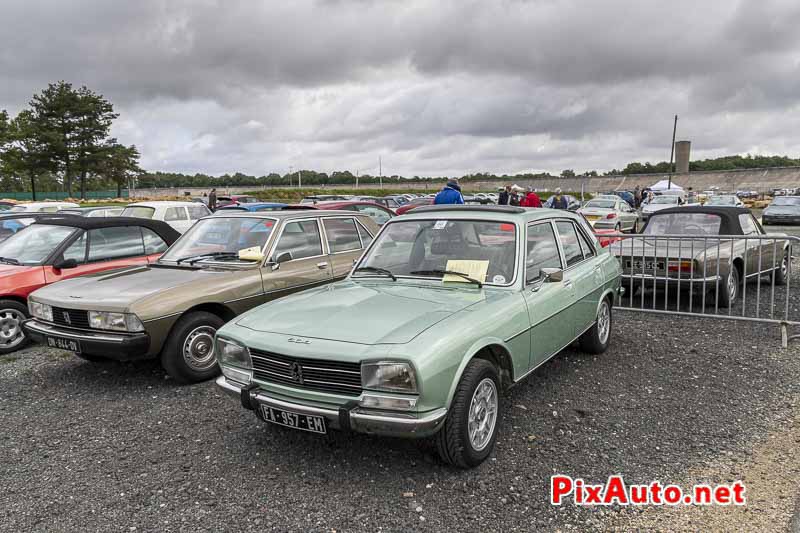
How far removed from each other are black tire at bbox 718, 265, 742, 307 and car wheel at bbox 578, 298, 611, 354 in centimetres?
229

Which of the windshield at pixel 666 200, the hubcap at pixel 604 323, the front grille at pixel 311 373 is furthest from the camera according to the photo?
the windshield at pixel 666 200

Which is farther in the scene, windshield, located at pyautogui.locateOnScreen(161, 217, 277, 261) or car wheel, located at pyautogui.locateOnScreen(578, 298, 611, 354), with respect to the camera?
windshield, located at pyautogui.locateOnScreen(161, 217, 277, 261)

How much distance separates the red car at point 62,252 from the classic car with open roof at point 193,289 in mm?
1318

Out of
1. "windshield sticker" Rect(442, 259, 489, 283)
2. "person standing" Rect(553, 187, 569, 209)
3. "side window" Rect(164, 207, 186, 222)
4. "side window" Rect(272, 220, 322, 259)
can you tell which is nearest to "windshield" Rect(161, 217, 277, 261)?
"side window" Rect(272, 220, 322, 259)

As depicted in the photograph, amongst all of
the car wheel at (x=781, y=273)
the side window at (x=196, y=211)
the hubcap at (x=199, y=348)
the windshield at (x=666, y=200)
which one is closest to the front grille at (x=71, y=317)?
the hubcap at (x=199, y=348)

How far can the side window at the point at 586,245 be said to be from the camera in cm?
575

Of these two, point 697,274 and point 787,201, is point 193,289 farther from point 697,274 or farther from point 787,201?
point 787,201

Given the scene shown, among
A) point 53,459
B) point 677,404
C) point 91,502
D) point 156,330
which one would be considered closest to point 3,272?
point 156,330

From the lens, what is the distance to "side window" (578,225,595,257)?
18.9ft

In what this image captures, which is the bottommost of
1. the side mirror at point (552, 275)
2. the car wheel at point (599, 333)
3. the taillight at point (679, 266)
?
the car wheel at point (599, 333)

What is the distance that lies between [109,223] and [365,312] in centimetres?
527

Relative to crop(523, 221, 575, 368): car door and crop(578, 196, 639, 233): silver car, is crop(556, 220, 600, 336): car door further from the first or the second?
crop(578, 196, 639, 233): silver car

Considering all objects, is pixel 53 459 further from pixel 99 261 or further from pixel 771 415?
pixel 771 415

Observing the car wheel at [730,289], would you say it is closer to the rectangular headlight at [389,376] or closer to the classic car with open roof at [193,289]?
the classic car with open roof at [193,289]
